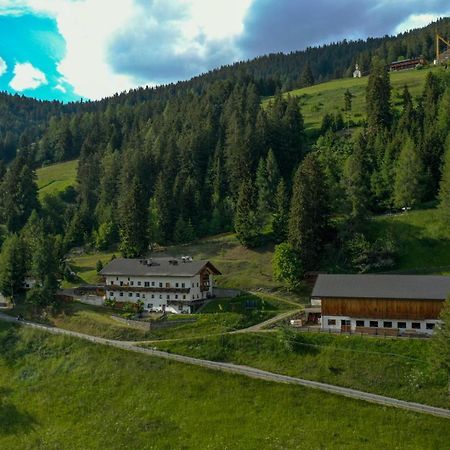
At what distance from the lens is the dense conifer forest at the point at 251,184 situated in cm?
8162

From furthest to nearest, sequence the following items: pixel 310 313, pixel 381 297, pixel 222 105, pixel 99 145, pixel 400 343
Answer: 1. pixel 99 145
2. pixel 222 105
3. pixel 310 313
4. pixel 381 297
5. pixel 400 343

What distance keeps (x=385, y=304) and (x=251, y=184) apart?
50.8 metres

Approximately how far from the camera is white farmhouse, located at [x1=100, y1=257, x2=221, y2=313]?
74.0 m

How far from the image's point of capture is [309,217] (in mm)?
79188

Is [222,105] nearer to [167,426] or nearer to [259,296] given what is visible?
[259,296]

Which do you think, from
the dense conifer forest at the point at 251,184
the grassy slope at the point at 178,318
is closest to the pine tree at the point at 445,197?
the dense conifer forest at the point at 251,184

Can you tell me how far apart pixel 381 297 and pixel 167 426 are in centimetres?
2749

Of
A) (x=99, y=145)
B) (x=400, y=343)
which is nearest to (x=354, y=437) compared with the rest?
(x=400, y=343)

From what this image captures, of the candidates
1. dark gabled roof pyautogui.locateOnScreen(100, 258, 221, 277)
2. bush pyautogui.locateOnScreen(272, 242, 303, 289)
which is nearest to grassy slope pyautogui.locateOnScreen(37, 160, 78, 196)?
dark gabled roof pyautogui.locateOnScreen(100, 258, 221, 277)

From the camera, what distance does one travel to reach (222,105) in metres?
158

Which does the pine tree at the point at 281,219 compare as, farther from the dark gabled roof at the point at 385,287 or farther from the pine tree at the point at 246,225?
the dark gabled roof at the point at 385,287

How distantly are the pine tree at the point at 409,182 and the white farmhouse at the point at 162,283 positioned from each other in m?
34.4

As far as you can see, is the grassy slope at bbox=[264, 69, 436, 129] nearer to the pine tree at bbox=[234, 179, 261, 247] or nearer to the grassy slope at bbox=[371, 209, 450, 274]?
the pine tree at bbox=[234, 179, 261, 247]

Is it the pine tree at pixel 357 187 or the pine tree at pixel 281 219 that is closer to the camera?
the pine tree at pixel 357 187
